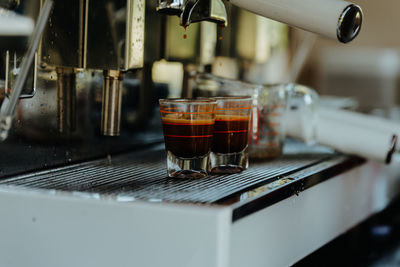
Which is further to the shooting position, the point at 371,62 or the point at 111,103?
the point at 371,62

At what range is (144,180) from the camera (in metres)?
0.74

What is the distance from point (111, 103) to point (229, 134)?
0.55 ft

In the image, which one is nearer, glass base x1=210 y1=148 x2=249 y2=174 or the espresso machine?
the espresso machine

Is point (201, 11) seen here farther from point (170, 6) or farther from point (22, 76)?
point (22, 76)

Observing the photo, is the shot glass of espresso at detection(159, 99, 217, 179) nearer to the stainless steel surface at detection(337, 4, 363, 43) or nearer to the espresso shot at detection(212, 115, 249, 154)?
the espresso shot at detection(212, 115, 249, 154)

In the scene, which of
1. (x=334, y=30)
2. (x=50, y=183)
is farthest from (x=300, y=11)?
(x=50, y=183)

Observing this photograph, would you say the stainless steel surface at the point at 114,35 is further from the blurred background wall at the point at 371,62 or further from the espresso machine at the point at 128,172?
the blurred background wall at the point at 371,62

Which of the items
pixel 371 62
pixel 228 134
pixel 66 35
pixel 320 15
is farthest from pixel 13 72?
pixel 371 62

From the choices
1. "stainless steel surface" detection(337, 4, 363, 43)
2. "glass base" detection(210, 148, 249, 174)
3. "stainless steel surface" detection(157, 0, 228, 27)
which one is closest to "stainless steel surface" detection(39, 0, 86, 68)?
"stainless steel surface" detection(157, 0, 228, 27)

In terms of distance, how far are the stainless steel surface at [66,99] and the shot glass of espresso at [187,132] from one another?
0.19m

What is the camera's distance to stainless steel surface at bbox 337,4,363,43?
64 centimetres

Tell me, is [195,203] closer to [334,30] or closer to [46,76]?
[334,30]

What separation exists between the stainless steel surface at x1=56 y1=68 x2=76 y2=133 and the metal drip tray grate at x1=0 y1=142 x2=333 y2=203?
0.07 m

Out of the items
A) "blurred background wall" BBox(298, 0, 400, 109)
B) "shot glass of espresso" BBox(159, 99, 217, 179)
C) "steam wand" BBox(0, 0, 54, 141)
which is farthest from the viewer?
"blurred background wall" BBox(298, 0, 400, 109)
